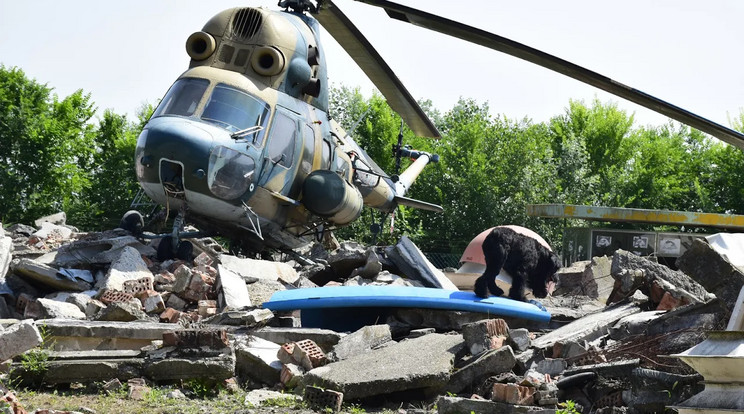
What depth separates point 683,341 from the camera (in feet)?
26.7

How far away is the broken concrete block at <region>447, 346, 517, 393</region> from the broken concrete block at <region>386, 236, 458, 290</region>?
5491 mm

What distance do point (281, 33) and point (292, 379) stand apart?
945 cm

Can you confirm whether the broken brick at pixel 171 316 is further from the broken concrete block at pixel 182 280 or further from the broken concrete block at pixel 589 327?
the broken concrete block at pixel 589 327

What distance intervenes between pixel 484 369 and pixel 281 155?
890cm

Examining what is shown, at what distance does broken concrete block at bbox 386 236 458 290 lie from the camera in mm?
13453

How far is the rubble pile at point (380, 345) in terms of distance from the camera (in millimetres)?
7296

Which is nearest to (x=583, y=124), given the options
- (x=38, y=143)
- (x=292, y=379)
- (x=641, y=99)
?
(x=38, y=143)

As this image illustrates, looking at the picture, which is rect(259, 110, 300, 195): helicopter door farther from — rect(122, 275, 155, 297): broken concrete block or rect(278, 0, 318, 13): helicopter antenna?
rect(122, 275, 155, 297): broken concrete block

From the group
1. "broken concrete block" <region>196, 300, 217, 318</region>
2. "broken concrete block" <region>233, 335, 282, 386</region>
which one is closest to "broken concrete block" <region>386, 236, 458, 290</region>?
"broken concrete block" <region>196, 300, 217, 318</region>

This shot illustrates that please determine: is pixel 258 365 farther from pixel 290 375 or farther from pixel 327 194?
pixel 327 194

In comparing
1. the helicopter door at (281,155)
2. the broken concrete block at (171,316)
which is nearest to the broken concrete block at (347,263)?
the helicopter door at (281,155)

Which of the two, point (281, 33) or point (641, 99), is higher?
point (281, 33)

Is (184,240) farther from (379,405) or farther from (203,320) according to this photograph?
(379,405)

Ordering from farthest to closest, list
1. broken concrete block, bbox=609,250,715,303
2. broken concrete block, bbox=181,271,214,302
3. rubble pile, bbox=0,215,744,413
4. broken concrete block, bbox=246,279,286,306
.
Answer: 1. broken concrete block, bbox=246,279,286,306
2. broken concrete block, bbox=181,271,214,302
3. broken concrete block, bbox=609,250,715,303
4. rubble pile, bbox=0,215,744,413
